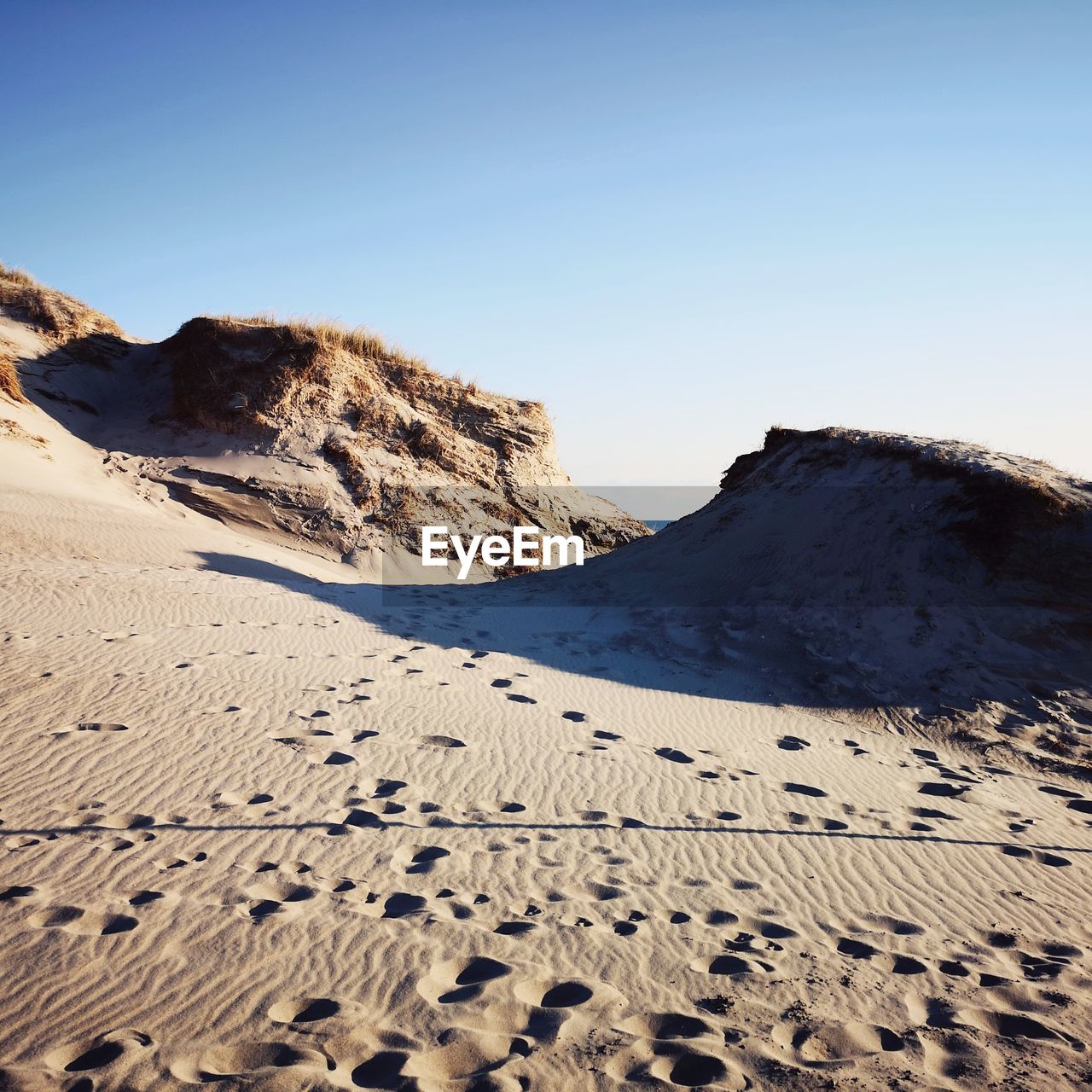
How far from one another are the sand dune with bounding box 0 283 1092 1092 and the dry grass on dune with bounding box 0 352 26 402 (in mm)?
9408

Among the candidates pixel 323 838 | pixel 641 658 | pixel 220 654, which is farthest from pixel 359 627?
pixel 323 838

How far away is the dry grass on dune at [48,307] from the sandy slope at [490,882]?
14.5 metres

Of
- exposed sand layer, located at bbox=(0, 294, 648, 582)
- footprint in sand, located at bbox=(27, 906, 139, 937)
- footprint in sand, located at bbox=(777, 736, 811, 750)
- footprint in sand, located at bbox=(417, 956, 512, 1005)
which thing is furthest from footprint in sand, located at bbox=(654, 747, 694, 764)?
exposed sand layer, located at bbox=(0, 294, 648, 582)

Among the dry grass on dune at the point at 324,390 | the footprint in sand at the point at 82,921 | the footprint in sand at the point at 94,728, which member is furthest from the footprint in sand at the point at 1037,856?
the dry grass on dune at the point at 324,390

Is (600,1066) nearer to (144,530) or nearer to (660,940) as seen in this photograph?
(660,940)

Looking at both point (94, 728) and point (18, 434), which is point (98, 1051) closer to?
point (94, 728)

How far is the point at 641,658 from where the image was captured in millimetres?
8898

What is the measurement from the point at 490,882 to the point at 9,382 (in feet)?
56.6

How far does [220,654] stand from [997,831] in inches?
253

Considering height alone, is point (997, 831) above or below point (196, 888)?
above

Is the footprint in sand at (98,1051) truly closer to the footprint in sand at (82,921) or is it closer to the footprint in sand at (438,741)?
the footprint in sand at (82,921)

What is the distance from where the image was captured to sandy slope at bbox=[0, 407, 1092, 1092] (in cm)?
279

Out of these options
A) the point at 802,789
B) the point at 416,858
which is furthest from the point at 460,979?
the point at 802,789

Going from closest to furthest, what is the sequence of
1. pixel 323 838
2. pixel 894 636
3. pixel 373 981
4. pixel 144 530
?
pixel 373 981 → pixel 323 838 → pixel 894 636 → pixel 144 530
